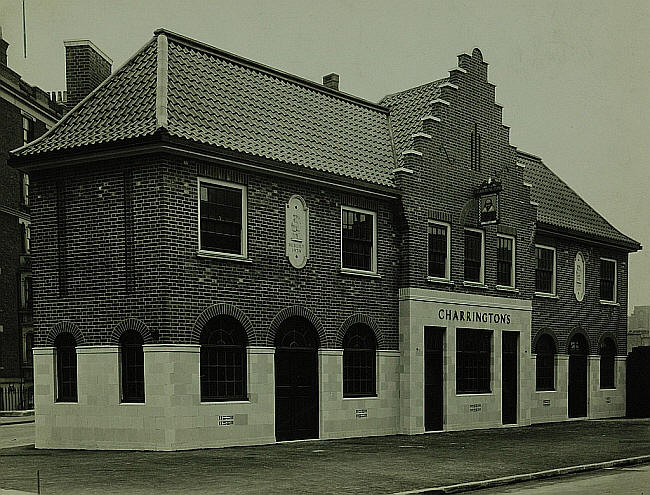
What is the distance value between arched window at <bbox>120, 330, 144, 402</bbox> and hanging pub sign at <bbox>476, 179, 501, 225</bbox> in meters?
12.0

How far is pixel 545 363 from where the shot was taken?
1216 inches

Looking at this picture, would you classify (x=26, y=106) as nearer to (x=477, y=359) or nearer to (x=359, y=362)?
(x=359, y=362)

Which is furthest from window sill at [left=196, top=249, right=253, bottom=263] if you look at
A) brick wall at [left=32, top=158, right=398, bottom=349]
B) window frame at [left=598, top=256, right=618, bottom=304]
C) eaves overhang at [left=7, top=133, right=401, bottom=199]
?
window frame at [left=598, top=256, right=618, bottom=304]

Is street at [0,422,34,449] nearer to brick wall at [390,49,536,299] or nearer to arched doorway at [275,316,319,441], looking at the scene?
arched doorway at [275,316,319,441]

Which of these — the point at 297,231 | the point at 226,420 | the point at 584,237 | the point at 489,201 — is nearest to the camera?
the point at 226,420

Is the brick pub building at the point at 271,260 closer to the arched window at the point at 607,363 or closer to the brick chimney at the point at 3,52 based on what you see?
the arched window at the point at 607,363

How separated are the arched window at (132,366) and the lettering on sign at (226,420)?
6.13ft

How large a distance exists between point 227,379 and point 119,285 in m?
3.28

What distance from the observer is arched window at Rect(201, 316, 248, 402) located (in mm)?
19719

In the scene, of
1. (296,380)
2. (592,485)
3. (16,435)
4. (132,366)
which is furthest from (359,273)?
(16,435)

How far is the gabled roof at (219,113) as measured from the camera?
65.4ft

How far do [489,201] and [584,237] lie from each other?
7275 mm

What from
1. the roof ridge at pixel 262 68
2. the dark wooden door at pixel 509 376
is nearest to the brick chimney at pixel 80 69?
the roof ridge at pixel 262 68

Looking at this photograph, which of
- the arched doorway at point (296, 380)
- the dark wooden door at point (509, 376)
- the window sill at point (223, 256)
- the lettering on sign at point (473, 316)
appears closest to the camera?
the window sill at point (223, 256)
